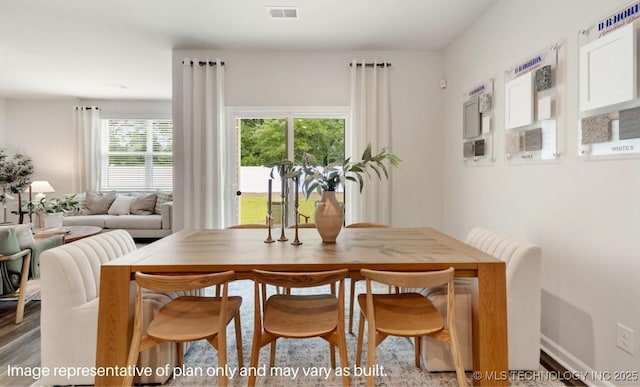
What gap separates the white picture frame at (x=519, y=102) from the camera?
8.00 ft

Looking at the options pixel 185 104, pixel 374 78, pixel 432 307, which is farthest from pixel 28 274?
pixel 374 78

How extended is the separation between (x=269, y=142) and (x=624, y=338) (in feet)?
11.9

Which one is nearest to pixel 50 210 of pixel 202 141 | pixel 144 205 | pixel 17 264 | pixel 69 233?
pixel 69 233

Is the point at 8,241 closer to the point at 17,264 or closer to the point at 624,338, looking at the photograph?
the point at 17,264

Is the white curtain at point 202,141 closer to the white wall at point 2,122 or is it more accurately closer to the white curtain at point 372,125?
the white curtain at point 372,125

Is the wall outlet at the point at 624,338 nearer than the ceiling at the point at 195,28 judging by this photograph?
Yes

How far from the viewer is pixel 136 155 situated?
7020 millimetres

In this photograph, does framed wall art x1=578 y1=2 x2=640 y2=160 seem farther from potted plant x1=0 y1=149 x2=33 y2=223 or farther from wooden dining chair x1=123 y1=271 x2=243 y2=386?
potted plant x1=0 y1=149 x2=33 y2=223

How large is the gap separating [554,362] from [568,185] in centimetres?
113

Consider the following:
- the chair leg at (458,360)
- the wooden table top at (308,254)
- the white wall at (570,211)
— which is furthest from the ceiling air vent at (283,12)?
the chair leg at (458,360)

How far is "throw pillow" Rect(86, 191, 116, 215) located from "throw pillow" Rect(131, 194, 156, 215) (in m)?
0.47

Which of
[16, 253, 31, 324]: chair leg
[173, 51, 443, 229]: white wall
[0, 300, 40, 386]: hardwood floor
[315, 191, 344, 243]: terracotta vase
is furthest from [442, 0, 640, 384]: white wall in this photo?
[16, 253, 31, 324]: chair leg

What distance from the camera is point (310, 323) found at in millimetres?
1708

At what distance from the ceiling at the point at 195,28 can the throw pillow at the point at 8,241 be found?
1972mm
